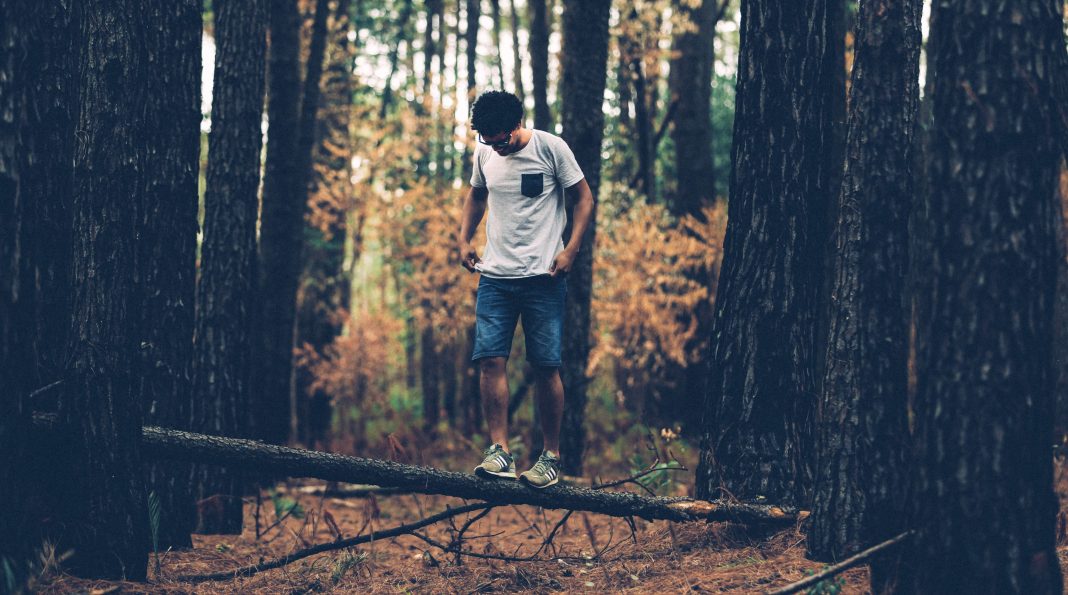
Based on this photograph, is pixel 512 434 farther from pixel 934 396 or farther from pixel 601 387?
pixel 934 396

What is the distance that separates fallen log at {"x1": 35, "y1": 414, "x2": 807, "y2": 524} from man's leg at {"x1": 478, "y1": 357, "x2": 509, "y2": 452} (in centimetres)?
44

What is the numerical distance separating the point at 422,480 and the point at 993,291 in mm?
3054

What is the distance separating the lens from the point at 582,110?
952 cm

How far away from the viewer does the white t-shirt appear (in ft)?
18.5

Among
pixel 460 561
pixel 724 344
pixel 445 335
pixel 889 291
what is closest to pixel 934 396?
pixel 889 291

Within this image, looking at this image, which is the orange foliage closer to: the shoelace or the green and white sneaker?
the shoelace

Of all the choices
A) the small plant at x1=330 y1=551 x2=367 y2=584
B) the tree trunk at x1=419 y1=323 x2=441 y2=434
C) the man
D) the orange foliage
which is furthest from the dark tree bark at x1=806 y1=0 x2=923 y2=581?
the tree trunk at x1=419 y1=323 x2=441 y2=434

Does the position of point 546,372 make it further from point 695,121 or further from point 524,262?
point 695,121

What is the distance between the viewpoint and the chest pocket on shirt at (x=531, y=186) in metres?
5.67

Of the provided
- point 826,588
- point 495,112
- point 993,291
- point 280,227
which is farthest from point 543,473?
point 280,227

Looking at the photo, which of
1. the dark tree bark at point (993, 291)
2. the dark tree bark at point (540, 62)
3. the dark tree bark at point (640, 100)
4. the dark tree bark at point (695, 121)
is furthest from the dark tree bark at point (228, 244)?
the dark tree bark at point (640, 100)

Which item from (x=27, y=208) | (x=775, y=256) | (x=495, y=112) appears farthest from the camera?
(x=775, y=256)

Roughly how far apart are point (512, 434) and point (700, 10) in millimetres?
7814

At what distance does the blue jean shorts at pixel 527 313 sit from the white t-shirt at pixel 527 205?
0.08 metres
